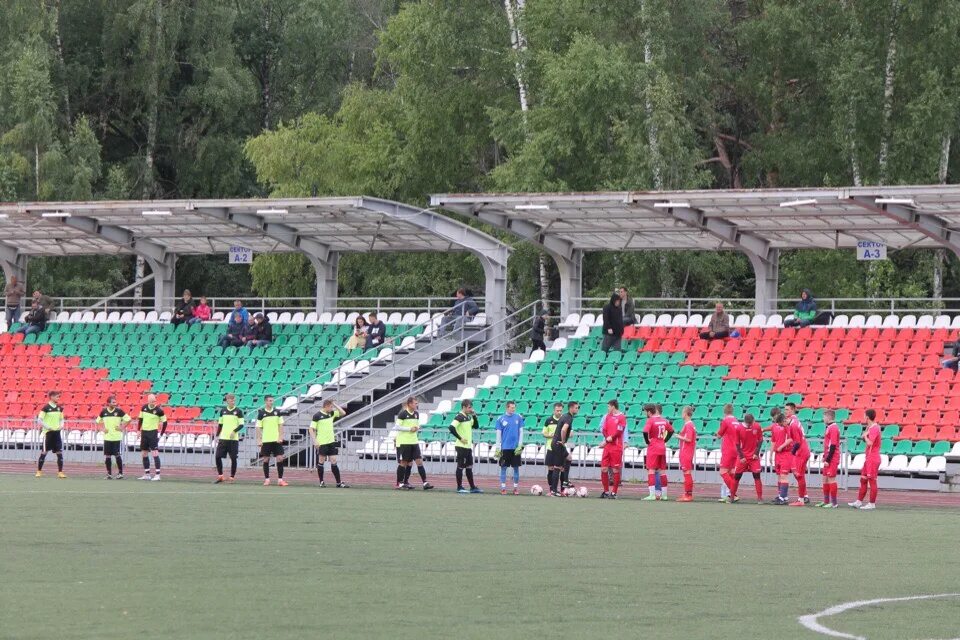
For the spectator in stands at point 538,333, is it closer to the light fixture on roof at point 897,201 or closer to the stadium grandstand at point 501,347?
the stadium grandstand at point 501,347

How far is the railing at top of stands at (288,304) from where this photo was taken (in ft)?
137

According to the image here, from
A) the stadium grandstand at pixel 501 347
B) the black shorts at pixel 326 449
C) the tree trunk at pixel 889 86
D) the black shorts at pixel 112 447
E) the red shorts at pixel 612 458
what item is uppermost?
the tree trunk at pixel 889 86

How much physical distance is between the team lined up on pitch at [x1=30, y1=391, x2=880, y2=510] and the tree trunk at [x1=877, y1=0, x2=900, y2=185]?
51.1 feet

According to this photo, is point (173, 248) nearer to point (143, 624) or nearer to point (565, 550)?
point (565, 550)

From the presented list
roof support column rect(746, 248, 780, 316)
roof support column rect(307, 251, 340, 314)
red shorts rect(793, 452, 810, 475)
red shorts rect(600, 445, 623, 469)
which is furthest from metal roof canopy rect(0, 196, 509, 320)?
red shorts rect(793, 452, 810, 475)

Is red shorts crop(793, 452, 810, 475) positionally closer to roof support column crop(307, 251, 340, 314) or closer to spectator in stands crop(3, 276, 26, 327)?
roof support column crop(307, 251, 340, 314)

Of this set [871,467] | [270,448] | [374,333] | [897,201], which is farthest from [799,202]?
[270,448]

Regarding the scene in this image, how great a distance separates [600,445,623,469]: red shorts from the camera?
27.2 meters

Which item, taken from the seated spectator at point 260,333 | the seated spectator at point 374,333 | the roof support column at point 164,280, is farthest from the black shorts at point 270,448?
the roof support column at point 164,280

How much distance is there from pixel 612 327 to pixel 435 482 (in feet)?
24.3

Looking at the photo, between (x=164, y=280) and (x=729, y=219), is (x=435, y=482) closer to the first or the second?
(x=729, y=219)

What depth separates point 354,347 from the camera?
38.4 metres

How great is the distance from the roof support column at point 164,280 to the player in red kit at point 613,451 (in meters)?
19.6

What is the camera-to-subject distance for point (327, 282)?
137ft
